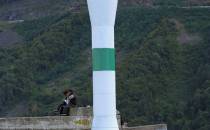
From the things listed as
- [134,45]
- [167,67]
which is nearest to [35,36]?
[134,45]

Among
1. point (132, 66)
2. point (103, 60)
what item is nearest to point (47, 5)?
point (132, 66)

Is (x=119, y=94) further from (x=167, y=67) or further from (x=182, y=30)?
(x=182, y=30)

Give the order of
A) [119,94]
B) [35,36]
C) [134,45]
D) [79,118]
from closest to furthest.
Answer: [79,118] → [119,94] → [134,45] → [35,36]

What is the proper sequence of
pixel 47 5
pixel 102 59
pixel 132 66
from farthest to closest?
pixel 47 5
pixel 132 66
pixel 102 59

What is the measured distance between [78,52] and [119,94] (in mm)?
19074

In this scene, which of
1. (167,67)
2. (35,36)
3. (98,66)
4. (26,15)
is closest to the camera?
(98,66)

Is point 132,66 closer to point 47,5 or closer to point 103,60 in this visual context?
point 47,5

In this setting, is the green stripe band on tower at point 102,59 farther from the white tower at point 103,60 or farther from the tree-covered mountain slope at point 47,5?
the tree-covered mountain slope at point 47,5

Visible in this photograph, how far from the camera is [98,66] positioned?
27469mm

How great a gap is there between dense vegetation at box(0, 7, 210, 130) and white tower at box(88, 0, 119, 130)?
149 ft

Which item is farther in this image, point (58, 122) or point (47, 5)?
point (47, 5)

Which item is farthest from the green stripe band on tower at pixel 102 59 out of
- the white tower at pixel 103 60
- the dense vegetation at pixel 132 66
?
the dense vegetation at pixel 132 66

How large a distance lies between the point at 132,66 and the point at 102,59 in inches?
2526

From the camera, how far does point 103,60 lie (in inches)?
1079
